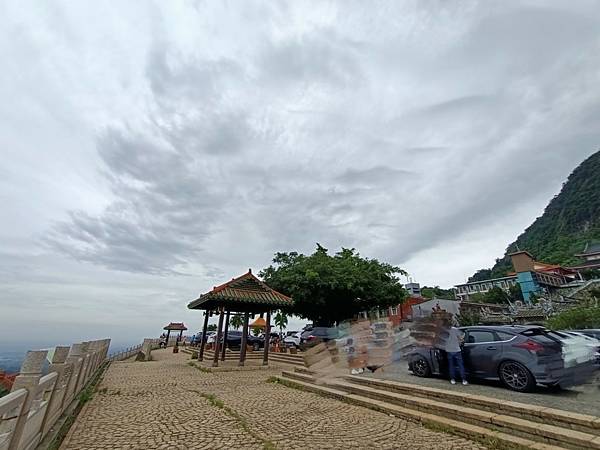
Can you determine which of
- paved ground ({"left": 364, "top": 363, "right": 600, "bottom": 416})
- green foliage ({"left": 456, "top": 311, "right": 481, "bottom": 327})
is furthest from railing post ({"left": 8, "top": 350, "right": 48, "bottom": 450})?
green foliage ({"left": 456, "top": 311, "right": 481, "bottom": 327})

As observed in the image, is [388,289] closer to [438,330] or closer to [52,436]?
[438,330]

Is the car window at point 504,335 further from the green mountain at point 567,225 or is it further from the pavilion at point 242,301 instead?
the green mountain at point 567,225

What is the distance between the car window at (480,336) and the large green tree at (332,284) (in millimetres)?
14673

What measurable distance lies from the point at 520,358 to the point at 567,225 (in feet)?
402

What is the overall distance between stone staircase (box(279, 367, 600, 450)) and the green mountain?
312ft

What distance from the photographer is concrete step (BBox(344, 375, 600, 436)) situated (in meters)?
4.61

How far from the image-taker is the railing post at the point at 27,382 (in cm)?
354

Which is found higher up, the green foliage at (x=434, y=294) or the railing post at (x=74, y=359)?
the green foliage at (x=434, y=294)

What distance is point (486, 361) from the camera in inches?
293

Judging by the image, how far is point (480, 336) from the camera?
7832 mm

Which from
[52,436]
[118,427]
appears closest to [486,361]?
[118,427]

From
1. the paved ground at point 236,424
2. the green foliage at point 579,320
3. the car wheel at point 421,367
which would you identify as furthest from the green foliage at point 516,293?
the paved ground at point 236,424

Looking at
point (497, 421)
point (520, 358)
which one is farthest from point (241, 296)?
point (497, 421)

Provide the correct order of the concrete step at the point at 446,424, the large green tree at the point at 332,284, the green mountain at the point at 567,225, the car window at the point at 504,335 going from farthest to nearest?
the green mountain at the point at 567,225, the large green tree at the point at 332,284, the car window at the point at 504,335, the concrete step at the point at 446,424
